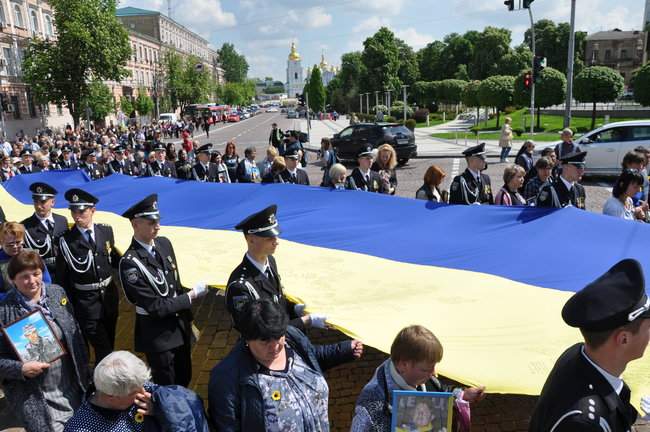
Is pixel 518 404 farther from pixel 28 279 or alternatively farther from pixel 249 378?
pixel 28 279

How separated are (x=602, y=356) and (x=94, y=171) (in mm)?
12129

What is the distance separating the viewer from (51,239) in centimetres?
550

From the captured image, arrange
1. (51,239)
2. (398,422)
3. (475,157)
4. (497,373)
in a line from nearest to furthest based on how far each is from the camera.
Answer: (398,422) < (497,373) < (51,239) < (475,157)

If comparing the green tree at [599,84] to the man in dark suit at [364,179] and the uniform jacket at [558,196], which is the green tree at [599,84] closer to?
the man in dark suit at [364,179]

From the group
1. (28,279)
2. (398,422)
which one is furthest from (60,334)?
(398,422)

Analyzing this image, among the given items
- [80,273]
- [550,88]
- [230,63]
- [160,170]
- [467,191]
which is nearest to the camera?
[80,273]

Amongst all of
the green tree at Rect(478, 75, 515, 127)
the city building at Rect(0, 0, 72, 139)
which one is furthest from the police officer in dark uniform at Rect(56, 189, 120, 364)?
the city building at Rect(0, 0, 72, 139)

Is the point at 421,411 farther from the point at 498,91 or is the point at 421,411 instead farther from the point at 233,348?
the point at 498,91

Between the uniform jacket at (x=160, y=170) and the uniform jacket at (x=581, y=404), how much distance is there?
10.4m

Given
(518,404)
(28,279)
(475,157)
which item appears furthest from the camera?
(475,157)

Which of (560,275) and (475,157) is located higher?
(475,157)

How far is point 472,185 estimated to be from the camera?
21.9 ft

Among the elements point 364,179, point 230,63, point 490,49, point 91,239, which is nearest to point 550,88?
point 364,179

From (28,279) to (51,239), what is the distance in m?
2.15
